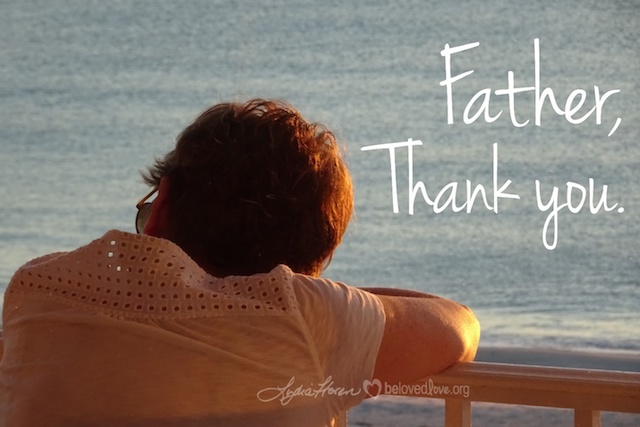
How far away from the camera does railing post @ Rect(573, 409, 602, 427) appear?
1.10 meters

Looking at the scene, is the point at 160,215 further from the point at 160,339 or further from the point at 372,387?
the point at 372,387

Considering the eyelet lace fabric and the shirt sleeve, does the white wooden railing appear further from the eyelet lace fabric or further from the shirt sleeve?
the eyelet lace fabric

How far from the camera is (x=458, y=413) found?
3.78 feet

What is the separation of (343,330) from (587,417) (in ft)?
1.16

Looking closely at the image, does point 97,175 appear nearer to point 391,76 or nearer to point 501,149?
point 391,76

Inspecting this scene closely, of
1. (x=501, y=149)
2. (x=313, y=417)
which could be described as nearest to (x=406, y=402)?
(x=313, y=417)

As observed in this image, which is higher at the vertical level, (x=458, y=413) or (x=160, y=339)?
(x=160, y=339)

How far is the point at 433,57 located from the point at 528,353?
28.2 feet

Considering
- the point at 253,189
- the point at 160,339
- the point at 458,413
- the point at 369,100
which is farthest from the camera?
the point at 369,100

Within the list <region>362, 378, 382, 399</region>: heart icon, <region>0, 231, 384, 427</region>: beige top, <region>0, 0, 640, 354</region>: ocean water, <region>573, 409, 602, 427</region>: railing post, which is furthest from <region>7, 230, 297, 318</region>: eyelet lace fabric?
<region>0, 0, 640, 354</region>: ocean water

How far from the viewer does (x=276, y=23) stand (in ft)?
45.6

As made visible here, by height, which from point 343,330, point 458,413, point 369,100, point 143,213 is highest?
point 143,213

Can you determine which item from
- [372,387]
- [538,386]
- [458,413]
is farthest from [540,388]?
[372,387]

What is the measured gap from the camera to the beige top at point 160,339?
91 centimetres
